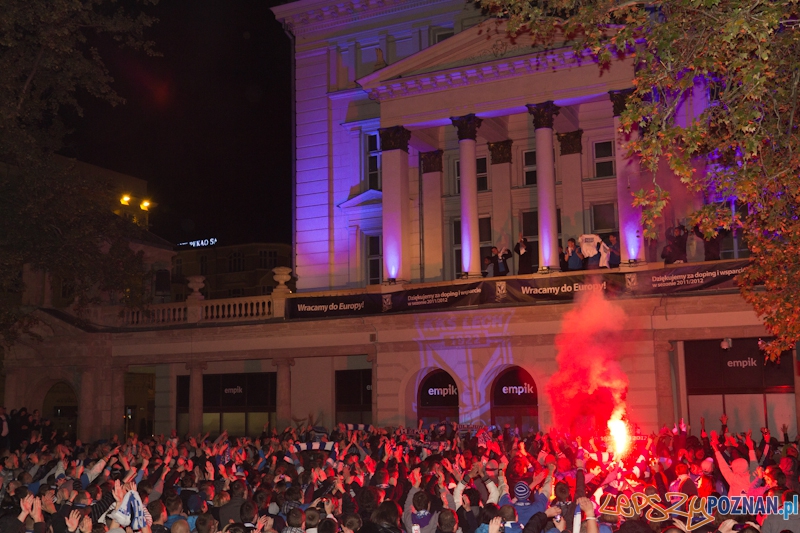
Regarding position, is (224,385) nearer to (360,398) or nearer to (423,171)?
(360,398)

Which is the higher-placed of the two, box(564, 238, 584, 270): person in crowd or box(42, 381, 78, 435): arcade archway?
box(564, 238, 584, 270): person in crowd

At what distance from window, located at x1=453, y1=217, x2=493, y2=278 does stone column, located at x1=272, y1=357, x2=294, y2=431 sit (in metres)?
8.36

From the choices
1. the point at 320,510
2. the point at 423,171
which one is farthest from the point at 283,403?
the point at 320,510

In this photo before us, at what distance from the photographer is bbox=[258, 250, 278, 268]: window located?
82.6m

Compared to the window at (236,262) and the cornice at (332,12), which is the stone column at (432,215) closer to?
the cornice at (332,12)

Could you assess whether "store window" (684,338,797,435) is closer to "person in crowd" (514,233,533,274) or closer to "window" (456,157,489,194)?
"person in crowd" (514,233,533,274)

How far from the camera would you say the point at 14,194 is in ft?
87.1

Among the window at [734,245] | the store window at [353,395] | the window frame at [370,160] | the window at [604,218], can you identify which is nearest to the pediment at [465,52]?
the window frame at [370,160]

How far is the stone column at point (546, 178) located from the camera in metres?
32.7

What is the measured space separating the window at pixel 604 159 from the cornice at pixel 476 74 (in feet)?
14.1

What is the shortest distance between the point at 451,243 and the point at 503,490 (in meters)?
25.4

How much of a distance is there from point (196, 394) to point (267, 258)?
4547 centimetres

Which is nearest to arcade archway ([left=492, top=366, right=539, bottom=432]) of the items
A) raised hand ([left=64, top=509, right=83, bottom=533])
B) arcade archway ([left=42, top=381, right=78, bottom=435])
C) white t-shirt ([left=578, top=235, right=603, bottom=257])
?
white t-shirt ([left=578, top=235, right=603, bottom=257])

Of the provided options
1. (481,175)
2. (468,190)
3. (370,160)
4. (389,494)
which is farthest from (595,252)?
(389,494)
